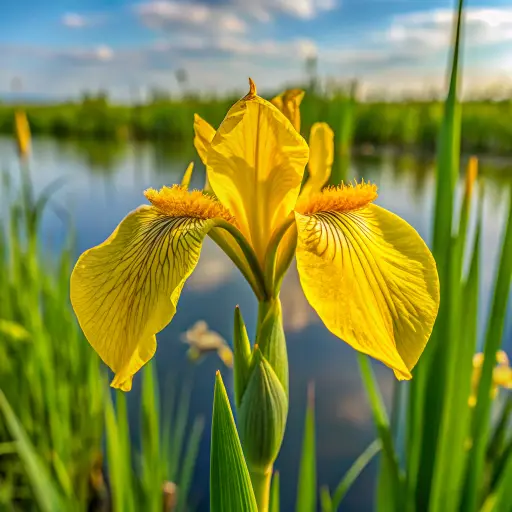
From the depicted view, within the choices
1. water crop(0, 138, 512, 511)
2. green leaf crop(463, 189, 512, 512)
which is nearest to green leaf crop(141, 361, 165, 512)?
green leaf crop(463, 189, 512, 512)

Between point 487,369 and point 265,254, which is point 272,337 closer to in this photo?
point 265,254

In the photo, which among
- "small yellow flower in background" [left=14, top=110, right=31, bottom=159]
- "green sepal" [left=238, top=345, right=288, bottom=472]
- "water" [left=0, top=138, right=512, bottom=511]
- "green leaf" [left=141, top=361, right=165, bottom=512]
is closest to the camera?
"green sepal" [left=238, top=345, right=288, bottom=472]

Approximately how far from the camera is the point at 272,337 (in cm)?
91

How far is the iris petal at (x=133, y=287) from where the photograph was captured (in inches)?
30.8

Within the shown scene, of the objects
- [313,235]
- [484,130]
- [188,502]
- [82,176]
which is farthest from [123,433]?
[484,130]

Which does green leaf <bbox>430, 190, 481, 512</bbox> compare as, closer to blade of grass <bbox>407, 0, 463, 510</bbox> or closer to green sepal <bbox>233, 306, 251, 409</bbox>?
blade of grass <bbox>407, 0, 463, 510</bbox>

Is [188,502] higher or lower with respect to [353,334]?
lower

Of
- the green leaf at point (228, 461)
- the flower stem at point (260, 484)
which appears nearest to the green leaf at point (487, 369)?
the flower stem at point (260, 484)

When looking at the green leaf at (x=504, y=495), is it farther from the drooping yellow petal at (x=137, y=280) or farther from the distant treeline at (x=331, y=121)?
the distant treeline at (x=331, y=121)

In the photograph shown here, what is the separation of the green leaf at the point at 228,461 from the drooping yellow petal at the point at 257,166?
0.31 m

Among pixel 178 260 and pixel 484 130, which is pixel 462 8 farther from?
pixel 484 130

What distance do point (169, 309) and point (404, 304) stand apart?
365 mm

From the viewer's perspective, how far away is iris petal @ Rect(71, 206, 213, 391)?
2.57 ft

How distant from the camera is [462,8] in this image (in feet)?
3.79
